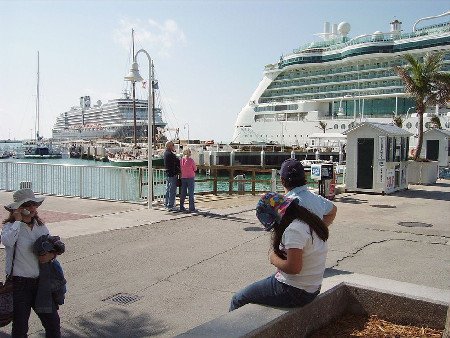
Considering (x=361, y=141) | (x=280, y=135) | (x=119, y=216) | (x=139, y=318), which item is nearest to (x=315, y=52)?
(x=280, y=135)

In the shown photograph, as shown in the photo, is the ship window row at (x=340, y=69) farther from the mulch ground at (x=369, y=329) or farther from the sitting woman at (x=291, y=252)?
the sitting woman at (x=291, y=252)

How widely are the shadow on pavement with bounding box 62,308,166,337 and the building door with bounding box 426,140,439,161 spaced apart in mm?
24565

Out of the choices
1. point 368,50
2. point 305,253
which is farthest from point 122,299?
point 368,50

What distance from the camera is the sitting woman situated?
3260 millimetres

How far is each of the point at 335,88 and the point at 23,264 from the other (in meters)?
73.5

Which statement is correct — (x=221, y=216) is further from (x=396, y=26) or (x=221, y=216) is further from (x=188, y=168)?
(x=396, y=26)

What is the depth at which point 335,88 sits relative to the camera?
7350 cm

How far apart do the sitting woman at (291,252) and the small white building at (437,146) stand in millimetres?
24920

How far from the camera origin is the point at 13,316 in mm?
3777

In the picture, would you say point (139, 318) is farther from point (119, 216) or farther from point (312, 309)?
point (119, 216)

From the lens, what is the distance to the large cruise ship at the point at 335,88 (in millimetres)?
64438

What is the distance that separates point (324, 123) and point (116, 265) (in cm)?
6227

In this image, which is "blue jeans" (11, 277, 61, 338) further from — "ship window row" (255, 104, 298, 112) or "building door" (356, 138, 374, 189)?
"ship window row" (255, 104, 298, 112)

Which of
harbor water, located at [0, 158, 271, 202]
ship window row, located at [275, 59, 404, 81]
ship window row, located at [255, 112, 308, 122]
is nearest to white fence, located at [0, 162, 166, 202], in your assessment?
harbor water, located at [0, 158, 271, 202]
